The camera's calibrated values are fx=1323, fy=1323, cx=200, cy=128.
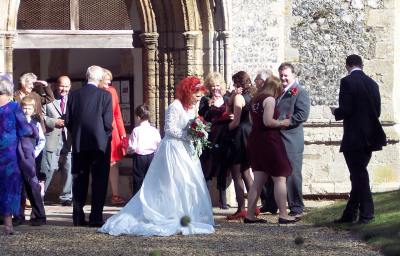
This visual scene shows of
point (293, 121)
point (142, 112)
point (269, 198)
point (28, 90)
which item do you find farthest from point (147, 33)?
point (293, 121)

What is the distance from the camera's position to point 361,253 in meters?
11.3

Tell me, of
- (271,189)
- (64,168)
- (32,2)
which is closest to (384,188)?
(271,189)

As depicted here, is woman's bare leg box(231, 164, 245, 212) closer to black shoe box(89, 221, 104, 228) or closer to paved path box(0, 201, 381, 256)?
paved path box(0, 201, 381, 256)

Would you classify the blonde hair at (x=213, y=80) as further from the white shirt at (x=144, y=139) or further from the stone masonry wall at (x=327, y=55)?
the stone masonry wall at (x=327, y=55)

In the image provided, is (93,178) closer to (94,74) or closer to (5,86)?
(94,74)

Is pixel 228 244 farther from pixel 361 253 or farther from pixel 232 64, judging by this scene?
pixel 232 64

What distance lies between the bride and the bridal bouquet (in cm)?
6

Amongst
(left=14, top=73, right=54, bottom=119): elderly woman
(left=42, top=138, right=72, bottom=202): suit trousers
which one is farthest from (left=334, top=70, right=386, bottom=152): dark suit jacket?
(left=42, top=138, right=72, bottom=202): suit trousers

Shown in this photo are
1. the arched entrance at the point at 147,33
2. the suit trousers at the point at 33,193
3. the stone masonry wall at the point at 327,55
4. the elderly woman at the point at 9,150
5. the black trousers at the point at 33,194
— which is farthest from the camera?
the stone masonry wall at the point at 327,55

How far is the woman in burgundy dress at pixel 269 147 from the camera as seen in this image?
13.7 metres

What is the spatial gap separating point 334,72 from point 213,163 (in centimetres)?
321

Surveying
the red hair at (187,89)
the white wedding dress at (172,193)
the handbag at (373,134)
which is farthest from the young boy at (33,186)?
the handbag at (373,134)

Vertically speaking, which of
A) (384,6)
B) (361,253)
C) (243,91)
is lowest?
(361,253)

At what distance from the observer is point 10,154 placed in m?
13.0
